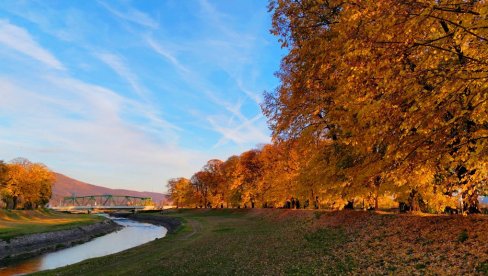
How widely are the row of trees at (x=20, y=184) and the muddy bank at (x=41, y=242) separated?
115 feet

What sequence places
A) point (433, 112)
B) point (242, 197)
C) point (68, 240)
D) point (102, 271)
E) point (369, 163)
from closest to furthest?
1. point (433, 112)
2. point (369, 163)
3. point (102, 271)
4. point (68, 240)
5. point (242, 197)

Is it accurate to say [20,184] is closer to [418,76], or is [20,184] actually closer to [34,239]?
[34,239]

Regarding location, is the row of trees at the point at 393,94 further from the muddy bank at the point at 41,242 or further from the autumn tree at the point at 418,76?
the muddy bank at the point at 41,242

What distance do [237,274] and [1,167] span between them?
90586 millimetres

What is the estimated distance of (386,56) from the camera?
9.36 meters

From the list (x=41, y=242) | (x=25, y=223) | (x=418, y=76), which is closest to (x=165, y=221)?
(x=25, y=223)

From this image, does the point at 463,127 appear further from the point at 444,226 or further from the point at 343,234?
the point at 343,234

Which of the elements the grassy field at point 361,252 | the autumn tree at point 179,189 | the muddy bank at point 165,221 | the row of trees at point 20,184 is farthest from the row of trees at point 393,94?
the autumn tree at point 179,189

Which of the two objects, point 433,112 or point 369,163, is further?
point 369,163

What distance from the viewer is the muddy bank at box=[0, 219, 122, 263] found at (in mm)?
39625

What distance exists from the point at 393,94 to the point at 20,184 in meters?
102

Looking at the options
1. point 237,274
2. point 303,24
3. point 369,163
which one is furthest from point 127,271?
point 303,24

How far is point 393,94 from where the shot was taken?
967 cm

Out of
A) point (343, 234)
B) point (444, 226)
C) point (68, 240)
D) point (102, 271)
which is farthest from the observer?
point (68, 240)
